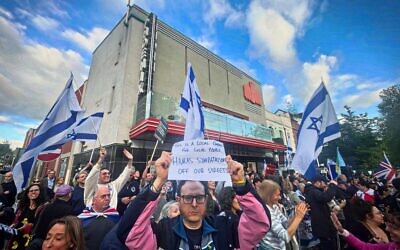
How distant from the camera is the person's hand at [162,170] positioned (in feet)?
5.34

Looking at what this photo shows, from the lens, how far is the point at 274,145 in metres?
20.3

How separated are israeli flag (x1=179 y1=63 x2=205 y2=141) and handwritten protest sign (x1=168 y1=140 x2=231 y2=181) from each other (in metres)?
1.16

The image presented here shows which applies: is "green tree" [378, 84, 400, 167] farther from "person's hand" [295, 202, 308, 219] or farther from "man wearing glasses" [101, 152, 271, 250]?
"man wearing glasses" [101, 152, 271, 250]

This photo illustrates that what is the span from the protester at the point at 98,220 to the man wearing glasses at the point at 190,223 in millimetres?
989

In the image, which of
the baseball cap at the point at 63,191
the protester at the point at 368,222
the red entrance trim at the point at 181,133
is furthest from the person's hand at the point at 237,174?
the red entrance trim at the point at 181,133

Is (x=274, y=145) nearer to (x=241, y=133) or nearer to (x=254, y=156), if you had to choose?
(x=254, y=156)

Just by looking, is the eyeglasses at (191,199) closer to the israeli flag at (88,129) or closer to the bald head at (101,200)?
the bald head at (101,200)

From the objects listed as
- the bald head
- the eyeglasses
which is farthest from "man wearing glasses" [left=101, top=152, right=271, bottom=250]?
the bald head

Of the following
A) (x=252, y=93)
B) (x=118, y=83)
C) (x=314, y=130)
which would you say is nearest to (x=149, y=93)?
(x=118, y=83)

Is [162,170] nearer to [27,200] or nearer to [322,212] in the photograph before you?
[322,212]

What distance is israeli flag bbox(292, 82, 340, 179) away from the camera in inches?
174

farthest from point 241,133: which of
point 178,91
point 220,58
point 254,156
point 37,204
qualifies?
point 37,204

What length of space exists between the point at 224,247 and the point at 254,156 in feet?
64.0

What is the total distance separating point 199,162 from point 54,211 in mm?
3234
